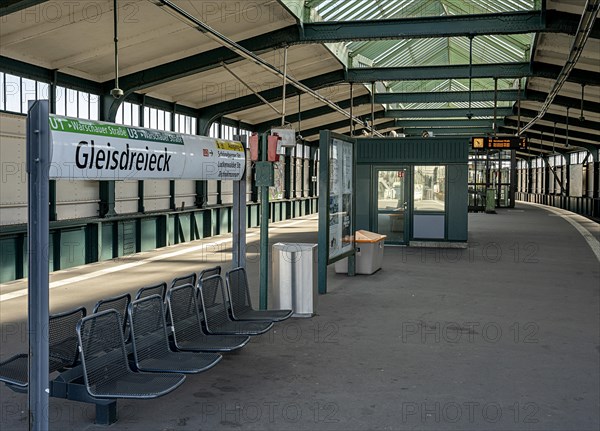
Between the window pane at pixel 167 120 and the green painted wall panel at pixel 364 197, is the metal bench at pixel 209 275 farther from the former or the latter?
the window pane at pixel 167 120

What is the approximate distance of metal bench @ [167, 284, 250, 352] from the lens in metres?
6.02

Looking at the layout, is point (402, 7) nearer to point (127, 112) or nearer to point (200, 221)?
point (127, 112)

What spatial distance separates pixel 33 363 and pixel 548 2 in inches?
475

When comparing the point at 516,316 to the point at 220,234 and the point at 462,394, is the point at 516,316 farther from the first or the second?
the point at 220,234

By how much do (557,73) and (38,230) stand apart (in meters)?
16.5

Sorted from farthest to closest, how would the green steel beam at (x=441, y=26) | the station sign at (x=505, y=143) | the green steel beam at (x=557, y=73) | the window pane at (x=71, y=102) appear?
the station sign at (x=505, y=143) → the green steel beam at (x=557, y=73) → the window pane at (x=71, y=102) → the green steel beam at (x=441, y=26)

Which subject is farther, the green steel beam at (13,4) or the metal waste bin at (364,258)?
the metal waste bin at (364,258)

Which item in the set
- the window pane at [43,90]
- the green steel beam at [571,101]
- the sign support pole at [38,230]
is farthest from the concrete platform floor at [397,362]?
the green steel beam at [571,101]

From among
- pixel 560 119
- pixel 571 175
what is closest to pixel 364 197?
pixel 560 119

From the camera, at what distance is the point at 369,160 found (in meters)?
18.6

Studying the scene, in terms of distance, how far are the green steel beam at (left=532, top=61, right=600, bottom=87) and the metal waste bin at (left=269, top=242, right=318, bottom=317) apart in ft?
38.6

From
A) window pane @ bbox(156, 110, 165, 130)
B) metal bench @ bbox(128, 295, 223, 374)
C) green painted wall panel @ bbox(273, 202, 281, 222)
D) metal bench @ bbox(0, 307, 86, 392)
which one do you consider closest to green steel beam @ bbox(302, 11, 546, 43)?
window pane @ bbox(156, 110, 165, 130)

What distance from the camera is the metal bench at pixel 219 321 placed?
6.55 metres

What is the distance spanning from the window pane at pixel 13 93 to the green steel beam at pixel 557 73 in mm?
13181
